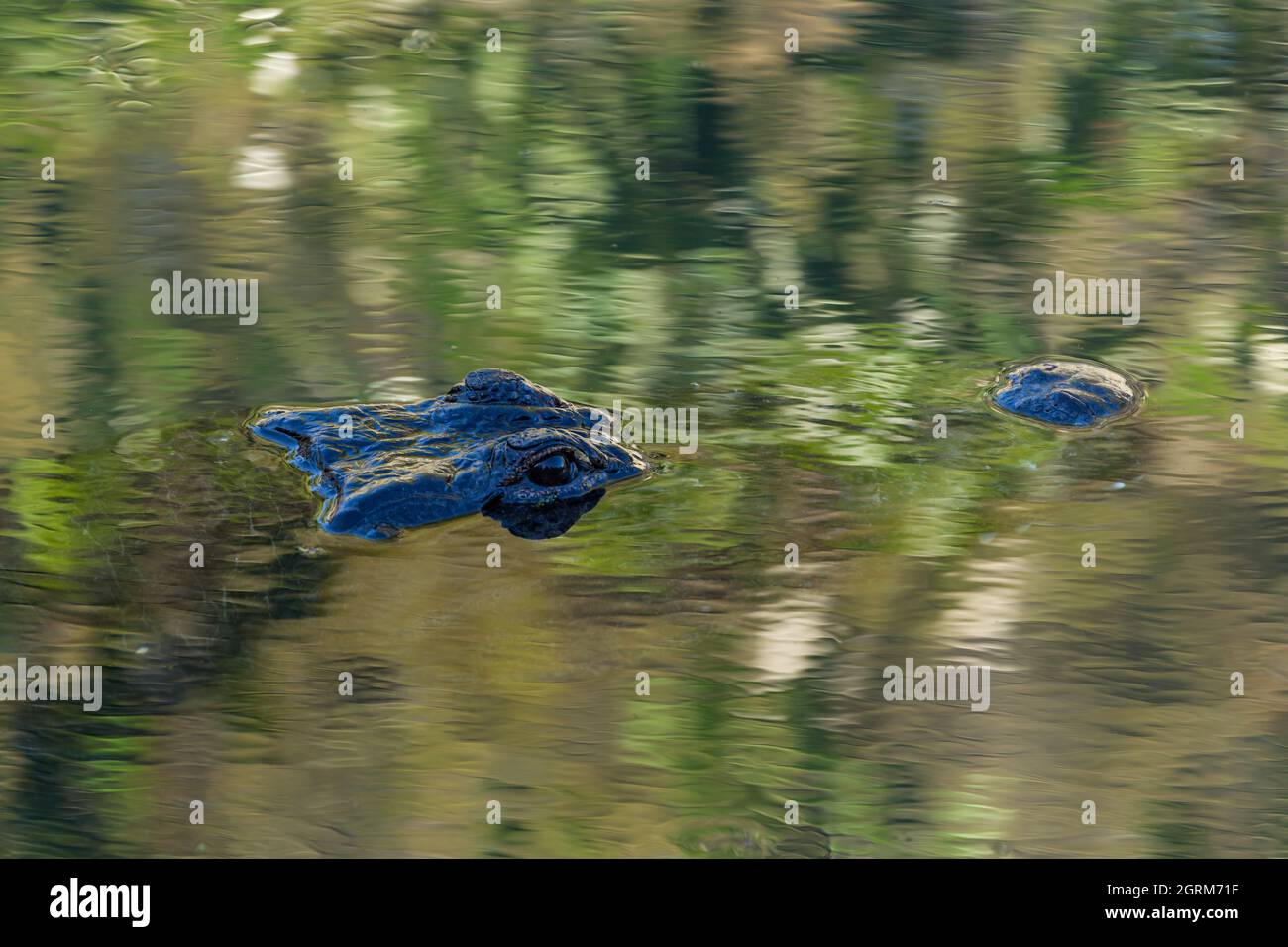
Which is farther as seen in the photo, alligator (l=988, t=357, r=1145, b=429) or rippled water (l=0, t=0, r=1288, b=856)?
alligator (l=988, t=357, r=1145, b=429)

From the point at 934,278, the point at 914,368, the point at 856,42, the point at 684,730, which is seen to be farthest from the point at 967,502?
the point at 856,42

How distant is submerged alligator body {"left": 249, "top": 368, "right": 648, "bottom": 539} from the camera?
4746mm

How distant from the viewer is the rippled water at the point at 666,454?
391cm

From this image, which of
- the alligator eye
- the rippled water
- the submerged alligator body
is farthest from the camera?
the alligator eye

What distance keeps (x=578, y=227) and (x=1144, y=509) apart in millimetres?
3038

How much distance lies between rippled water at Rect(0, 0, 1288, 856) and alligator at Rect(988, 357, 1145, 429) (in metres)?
0.09

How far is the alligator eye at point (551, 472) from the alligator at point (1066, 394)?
1.63 metres

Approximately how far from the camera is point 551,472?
489cm

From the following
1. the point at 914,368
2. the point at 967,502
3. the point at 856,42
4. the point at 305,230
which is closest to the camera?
the point at 967,502

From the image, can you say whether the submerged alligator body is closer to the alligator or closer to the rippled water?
the rippled water

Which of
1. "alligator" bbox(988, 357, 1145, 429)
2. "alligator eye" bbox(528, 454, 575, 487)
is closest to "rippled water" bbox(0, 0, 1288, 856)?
"alligator" bbox(988, 357, 1145, 429)

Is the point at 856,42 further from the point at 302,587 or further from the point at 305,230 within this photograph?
the point at 302,587

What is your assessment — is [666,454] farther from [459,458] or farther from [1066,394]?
[1066,394]

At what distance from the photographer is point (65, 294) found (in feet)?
20.8
